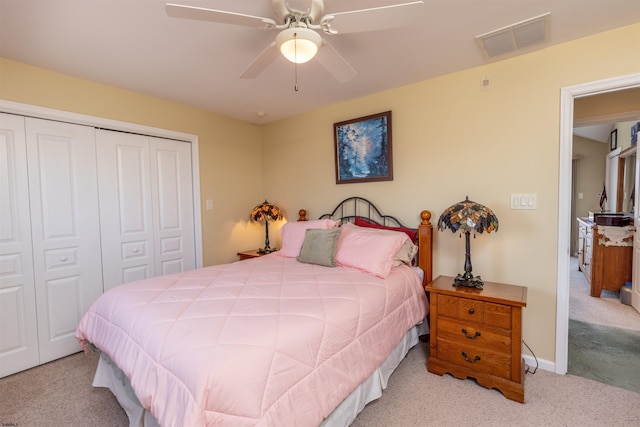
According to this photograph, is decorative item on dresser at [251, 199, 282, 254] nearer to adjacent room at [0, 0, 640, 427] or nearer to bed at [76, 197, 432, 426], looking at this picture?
adjacent room at [0, 0, 640, 427]

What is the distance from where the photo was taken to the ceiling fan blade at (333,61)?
5.19ft

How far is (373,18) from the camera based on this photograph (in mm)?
1338

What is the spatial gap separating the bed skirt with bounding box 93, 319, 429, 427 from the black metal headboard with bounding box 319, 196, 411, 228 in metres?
1.15

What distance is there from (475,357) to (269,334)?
152 cm

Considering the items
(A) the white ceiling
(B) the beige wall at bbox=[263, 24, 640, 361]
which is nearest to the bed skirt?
(B) the beige wall at bbox=[263, 24, 640, 361]

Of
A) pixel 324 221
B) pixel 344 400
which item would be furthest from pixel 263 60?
pixel 344 400

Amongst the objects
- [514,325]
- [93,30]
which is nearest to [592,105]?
[514,325]

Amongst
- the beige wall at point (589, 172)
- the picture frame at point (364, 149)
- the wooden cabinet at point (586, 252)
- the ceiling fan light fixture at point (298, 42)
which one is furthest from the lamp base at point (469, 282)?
the beige wall at point (589, 172)

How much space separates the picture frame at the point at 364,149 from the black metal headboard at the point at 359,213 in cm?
23

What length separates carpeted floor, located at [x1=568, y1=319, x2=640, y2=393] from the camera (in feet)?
6.75

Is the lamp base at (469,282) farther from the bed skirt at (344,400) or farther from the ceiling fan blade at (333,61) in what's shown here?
the ceiling fan blade at (333,61)

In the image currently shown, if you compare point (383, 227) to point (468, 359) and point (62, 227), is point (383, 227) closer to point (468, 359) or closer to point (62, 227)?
point (468, 359)

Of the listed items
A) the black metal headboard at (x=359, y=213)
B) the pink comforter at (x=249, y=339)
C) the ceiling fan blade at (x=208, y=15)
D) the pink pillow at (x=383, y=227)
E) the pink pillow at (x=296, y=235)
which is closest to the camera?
the pink comforter at (x=249, y=339)

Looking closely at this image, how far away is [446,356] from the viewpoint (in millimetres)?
2076
